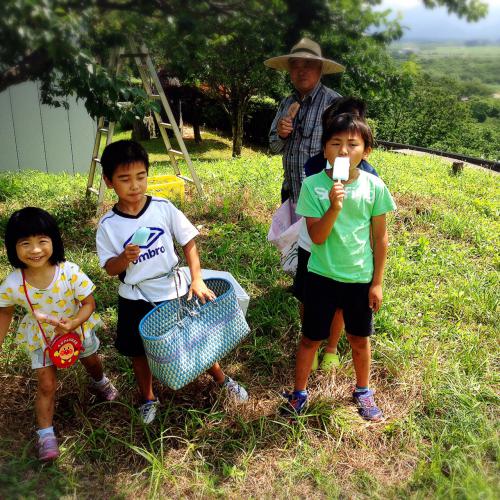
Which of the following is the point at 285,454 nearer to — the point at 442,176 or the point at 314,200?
the point at 314,200

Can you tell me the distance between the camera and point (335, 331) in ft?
8.22

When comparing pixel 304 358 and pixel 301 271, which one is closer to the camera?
pixel 304 358

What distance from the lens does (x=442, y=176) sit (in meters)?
6.73

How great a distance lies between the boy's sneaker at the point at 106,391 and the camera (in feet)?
7.51

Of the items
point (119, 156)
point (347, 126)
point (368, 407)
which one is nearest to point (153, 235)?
point (119, 156)

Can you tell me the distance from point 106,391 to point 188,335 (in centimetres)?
72

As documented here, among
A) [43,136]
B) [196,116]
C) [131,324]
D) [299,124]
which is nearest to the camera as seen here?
[131,324]

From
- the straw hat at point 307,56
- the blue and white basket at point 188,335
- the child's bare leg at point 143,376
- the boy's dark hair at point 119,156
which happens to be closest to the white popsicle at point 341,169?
the straw hat at point 307,56

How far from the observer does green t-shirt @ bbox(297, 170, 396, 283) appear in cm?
197

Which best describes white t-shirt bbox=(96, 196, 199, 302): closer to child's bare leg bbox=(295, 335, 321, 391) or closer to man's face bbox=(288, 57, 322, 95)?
child's bare leg bbox=(295, 335, 321, 391)

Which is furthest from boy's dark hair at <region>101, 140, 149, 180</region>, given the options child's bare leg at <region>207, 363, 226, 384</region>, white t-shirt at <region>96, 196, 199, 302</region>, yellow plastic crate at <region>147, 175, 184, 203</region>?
yellow plastic crate at <region>147, 175, 184, 203</region>

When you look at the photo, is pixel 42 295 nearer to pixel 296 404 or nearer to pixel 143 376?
pixel 143 376

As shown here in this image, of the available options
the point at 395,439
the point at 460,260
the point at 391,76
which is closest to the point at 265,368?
the point at 395,439

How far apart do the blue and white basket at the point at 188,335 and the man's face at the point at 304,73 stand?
99cm
